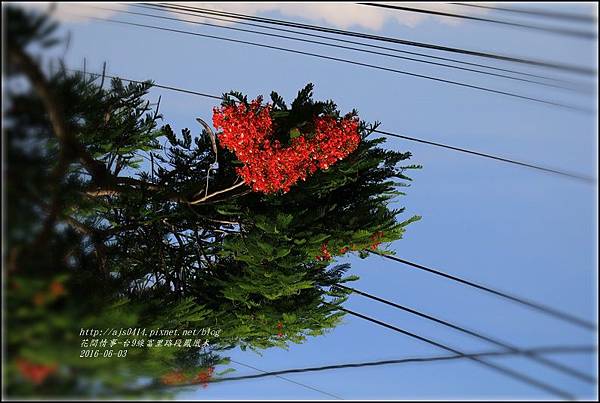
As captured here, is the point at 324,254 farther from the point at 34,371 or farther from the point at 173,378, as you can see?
the point at 34,371

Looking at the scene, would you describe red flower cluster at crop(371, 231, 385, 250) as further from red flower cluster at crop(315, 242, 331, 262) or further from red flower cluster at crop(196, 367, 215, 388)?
red flower cluster at crop(196, 367, 215, 388)

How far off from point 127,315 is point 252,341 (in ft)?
4.89

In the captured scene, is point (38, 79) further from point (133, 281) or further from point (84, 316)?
point (133, 281)

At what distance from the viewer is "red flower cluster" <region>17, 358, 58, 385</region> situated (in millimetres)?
2449

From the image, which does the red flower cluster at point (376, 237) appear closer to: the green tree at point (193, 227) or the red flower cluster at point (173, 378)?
the green tree at point (193, 227)

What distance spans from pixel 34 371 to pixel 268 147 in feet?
8.53

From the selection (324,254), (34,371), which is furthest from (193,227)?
(34,371)

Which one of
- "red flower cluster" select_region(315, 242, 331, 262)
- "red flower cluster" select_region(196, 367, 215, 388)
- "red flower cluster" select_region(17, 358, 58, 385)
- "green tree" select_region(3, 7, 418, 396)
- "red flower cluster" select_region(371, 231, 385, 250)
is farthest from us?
"red flower cluster" select_region(196, 367, 215, 388)

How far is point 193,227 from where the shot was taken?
5500mm

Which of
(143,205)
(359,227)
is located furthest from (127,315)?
(359,227)

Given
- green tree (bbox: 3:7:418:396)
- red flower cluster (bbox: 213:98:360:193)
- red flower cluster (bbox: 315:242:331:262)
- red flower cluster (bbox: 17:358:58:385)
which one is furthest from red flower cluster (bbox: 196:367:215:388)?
red flower cluster (bbox: 17:358:58:385)

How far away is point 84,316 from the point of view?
352 cm

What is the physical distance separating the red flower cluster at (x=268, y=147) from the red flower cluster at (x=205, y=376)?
1.65m

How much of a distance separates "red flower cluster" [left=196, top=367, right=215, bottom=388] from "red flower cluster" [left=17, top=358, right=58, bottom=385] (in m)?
3.03
